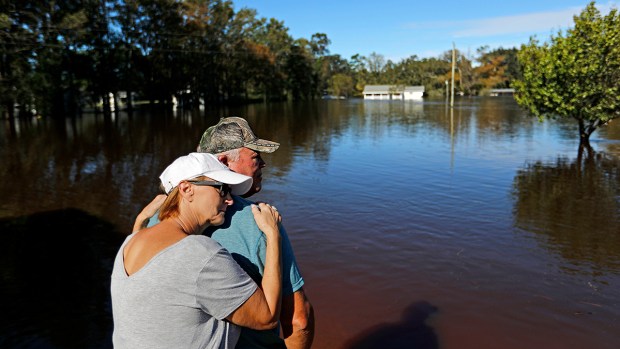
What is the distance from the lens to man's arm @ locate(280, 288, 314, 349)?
1801 millimetres

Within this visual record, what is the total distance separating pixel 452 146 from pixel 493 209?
980cm

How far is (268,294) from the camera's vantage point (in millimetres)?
1657

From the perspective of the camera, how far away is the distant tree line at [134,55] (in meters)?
28.9

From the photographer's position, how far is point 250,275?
1.73 metres

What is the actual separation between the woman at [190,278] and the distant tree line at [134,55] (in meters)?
27.1

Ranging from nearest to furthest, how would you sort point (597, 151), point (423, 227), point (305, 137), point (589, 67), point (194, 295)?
point (194, 295) → point (423, 227) → point (589, 67) → point (597, 151) → point (305, 137)

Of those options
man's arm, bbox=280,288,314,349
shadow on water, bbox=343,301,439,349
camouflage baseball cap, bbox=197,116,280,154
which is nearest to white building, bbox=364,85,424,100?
shadow on water, bbox=343,301,439,349

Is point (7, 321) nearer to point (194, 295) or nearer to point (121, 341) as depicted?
point (121, 341)

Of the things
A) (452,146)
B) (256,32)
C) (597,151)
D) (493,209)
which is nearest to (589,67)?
(597,151)

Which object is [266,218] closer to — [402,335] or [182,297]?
[182,297]

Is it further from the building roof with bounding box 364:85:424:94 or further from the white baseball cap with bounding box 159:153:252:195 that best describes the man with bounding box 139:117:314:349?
the building roof with bounding box 364:85:424:94

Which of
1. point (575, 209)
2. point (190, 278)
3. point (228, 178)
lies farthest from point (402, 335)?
point (575, 209)

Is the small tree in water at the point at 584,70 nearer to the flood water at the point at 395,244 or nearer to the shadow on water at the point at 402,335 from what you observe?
the flood water at the point at 395,244

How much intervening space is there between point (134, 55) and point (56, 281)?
150 feet
